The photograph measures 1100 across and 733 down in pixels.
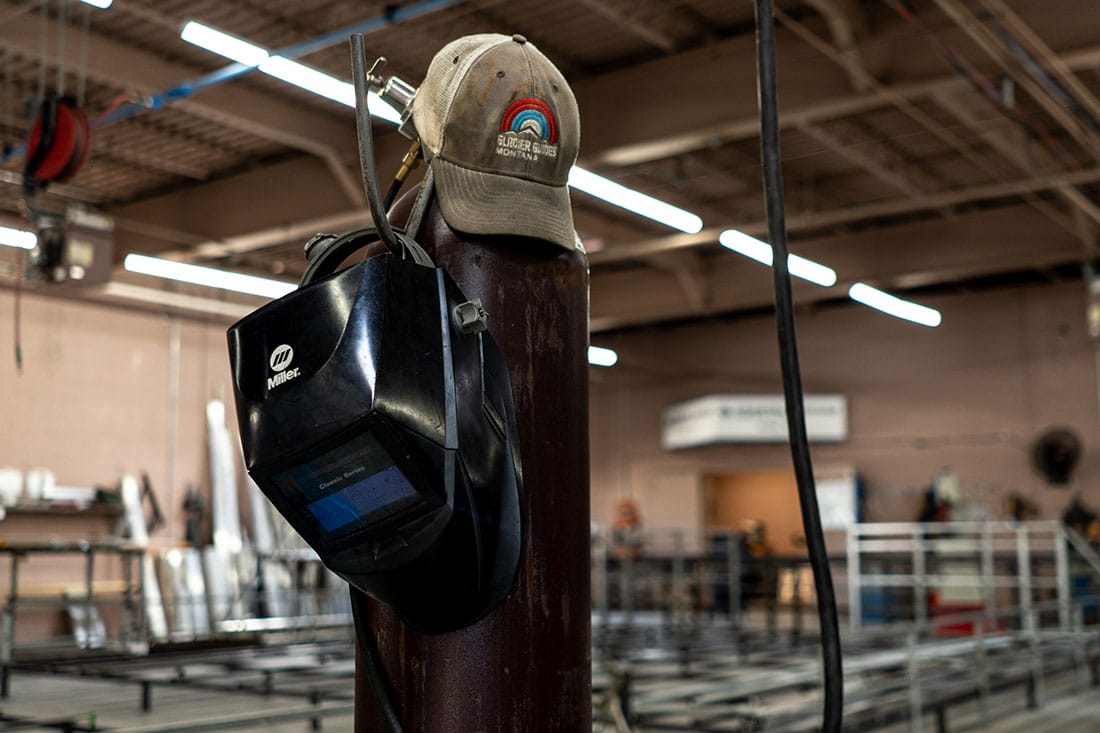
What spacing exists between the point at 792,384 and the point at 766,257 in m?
10.9

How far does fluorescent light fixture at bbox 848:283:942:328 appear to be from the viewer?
12672mm

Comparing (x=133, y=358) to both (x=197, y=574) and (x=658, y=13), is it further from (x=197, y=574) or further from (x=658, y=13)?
(x=658, y=13)

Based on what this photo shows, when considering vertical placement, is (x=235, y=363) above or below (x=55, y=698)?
above

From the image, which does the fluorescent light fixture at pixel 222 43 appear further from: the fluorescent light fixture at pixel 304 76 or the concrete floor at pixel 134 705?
the concrete floor at pixel 134 705

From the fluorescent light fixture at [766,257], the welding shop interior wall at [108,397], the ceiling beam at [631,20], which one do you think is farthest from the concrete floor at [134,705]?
the fluorescent light fixture at [766,257]

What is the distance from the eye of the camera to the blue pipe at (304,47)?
255 inches

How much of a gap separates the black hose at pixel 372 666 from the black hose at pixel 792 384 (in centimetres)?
38

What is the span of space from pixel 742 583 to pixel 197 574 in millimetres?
7022

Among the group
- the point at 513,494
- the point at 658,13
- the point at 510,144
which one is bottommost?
the point at 513,494

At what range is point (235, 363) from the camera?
0.96 meters

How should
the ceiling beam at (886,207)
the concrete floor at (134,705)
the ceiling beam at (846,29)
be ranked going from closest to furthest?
1. the concrete floor at (134,705)
2. the ceiling beam at (846,29)
3. the ceiling beam at (886,207)

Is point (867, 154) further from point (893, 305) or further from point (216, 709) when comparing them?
point (216, 709)

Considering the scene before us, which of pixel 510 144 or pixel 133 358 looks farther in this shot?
pixel 133 358

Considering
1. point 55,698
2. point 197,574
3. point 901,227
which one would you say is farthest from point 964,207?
point 55,698
